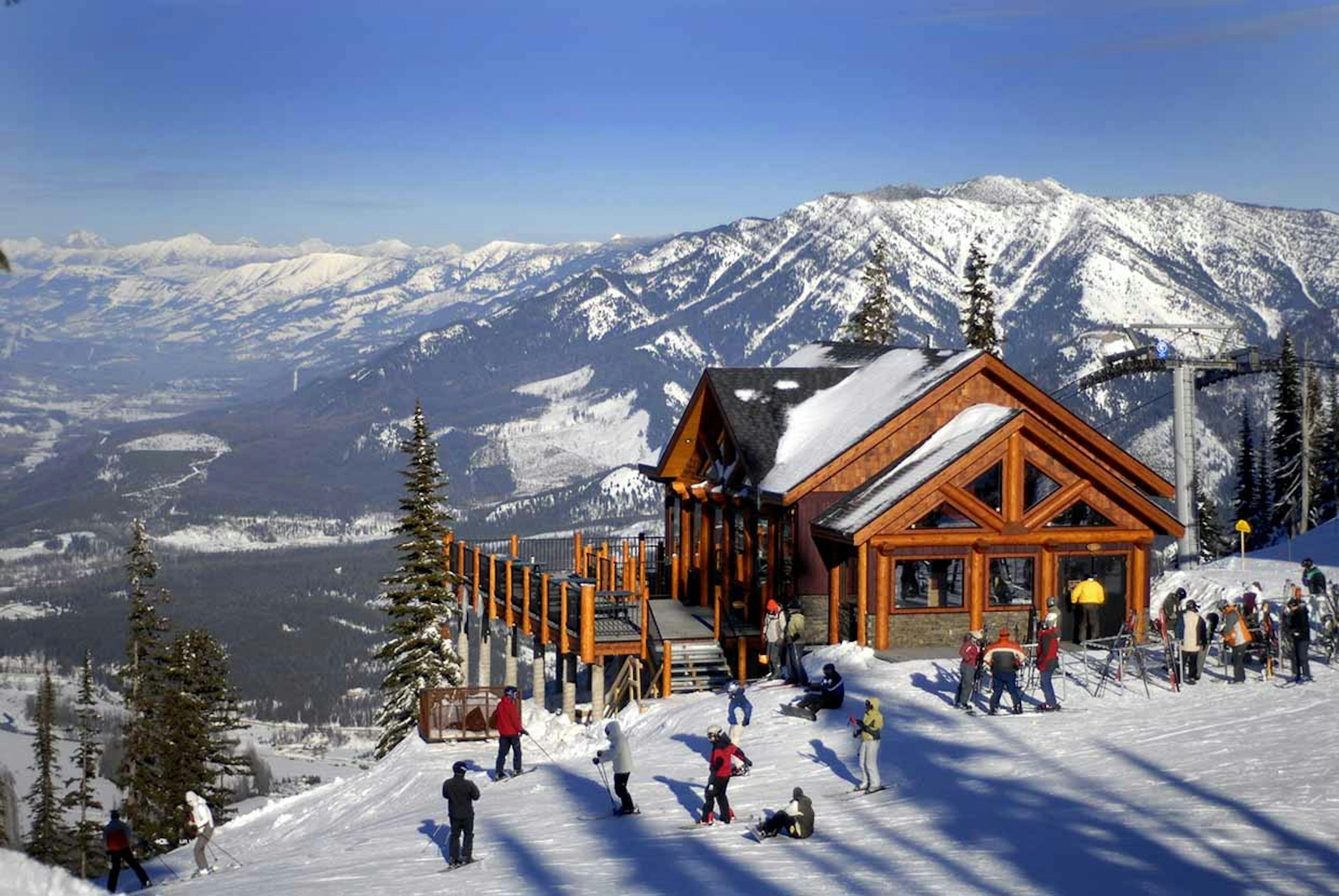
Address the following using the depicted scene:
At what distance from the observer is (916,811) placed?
2158cm

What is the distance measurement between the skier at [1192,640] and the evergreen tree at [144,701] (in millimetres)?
37050

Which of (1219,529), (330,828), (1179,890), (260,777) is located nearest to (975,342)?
(1219,529)

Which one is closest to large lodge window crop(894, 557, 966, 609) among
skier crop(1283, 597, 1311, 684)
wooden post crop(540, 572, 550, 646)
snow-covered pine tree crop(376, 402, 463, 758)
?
skier crop(1283, 597, 1311, 684)

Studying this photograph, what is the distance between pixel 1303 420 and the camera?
228ft

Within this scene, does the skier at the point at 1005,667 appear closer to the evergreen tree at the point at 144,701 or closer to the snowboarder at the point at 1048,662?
the snowboarder at the point at 1048,662

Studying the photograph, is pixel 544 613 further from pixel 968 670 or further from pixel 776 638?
pixel 968 670

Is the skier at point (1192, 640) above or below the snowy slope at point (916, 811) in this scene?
above

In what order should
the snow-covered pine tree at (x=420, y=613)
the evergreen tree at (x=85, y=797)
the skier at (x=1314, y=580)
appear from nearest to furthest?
the skier at (x=1314, y=580) → the snow-covered pine tree at (x=420, y=613) → the evergreen tree at (x=85, y=797)

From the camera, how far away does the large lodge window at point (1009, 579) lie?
3312 centimetres

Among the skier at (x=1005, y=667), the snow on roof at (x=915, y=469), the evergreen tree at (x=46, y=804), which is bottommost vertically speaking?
the evergreen tree at (x=46, y=804)

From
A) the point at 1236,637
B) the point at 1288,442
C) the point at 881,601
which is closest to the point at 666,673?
the point at 881,601

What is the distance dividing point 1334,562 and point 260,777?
5215 inches

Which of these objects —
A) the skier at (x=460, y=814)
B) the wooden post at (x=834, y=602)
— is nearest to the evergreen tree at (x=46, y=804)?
the wooden post at (x=834, y=602)

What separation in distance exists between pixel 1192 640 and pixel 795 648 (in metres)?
7.64
